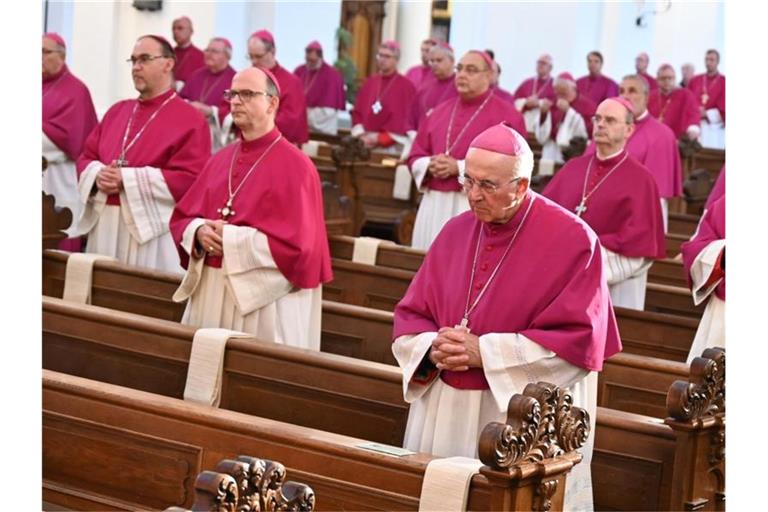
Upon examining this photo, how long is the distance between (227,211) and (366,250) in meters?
2.02

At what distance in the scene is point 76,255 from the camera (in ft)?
23.5

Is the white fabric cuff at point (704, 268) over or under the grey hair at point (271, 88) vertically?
under

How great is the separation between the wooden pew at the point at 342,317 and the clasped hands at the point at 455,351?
1.88m

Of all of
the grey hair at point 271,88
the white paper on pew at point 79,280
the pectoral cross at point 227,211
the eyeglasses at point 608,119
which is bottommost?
the white paper on pew at point 79,280

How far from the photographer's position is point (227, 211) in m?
6.52

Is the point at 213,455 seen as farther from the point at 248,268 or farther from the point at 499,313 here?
the point at 248,268

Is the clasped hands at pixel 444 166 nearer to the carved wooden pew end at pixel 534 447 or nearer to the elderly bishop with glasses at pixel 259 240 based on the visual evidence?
the elderly bishop with glasses at pixel 259 240

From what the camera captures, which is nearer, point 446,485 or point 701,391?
point 446,485

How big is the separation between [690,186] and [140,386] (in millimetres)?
7976

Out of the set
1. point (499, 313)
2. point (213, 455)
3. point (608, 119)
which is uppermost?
point (608, 119)

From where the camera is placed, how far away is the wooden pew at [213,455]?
3756mm

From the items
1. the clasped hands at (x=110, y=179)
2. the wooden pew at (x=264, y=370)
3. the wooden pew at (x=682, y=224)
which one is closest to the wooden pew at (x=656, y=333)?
the wooden pew at (x=264, y=370)

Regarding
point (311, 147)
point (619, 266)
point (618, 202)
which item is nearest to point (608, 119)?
point (618, 202)
